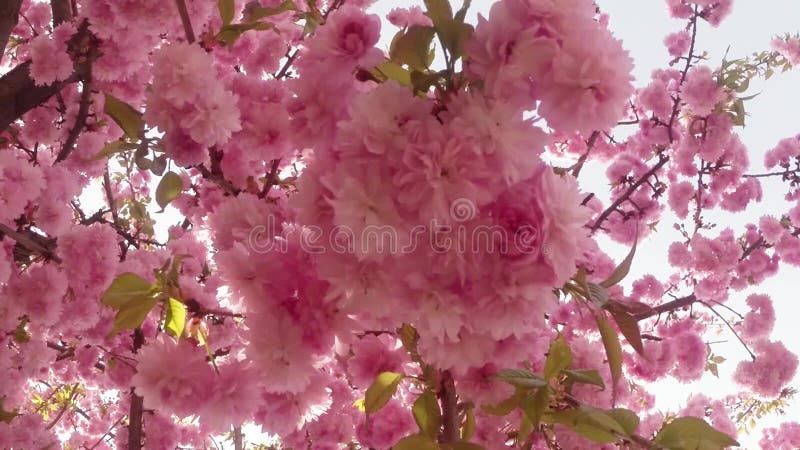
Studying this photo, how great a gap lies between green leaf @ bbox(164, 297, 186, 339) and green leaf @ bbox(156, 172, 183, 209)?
1.59ft

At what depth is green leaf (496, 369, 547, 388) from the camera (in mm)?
884

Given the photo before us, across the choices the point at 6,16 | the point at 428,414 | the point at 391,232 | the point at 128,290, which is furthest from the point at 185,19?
the point at 6,16

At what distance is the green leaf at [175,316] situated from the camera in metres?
0.95

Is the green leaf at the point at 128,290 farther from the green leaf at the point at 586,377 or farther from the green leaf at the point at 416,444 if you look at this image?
the green leaf at the point at 586,377

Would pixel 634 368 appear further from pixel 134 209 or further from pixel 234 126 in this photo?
pixel 234 126

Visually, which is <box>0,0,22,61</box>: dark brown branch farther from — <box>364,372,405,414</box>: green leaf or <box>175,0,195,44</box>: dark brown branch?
<box>364,372,405,414</box>: green leaf

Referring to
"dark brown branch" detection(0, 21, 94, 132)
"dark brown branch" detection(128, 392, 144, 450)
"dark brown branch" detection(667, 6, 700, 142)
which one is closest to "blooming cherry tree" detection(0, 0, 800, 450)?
"dark brown branch" detection(0, 21, 94, 132)

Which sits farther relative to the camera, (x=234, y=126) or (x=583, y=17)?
(x=234, y=126)

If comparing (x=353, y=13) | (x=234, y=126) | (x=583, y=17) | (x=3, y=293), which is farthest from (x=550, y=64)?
(x=3, y=293)

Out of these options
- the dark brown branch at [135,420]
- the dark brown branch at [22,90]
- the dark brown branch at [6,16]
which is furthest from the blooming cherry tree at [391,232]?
the dark brown branch at [135,420]

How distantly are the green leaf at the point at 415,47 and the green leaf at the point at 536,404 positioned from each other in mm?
503

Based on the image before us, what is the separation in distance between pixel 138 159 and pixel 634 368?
286 centimetres

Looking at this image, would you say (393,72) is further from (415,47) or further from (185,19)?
(185,19)

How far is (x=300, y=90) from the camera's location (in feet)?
2.93
